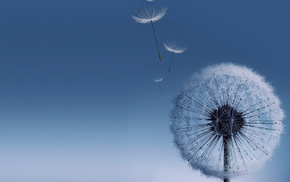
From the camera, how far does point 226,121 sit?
19.5 m

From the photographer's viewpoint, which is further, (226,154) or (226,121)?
(226,121)

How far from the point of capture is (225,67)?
843 inches

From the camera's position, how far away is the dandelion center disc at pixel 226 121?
762 inches

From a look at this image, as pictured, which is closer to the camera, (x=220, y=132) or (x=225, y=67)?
(x=220, y=132)

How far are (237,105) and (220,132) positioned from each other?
1777mm

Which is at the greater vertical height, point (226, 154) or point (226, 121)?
point (226, 121)

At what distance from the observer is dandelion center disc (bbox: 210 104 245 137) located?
1936 cm

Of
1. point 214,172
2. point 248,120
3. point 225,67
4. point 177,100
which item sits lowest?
point 214,172

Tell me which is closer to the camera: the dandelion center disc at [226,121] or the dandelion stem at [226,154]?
the dandelion stem at [226,154]

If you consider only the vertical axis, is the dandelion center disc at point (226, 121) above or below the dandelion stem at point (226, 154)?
above

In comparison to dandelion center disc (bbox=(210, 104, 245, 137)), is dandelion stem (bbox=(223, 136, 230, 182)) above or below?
below

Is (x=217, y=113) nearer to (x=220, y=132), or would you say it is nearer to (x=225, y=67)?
(x=220, y=132)

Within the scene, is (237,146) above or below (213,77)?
below

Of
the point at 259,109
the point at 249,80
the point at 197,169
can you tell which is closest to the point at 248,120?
the point at 259,109
